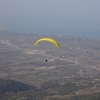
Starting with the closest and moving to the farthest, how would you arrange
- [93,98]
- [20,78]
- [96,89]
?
[93,98], [96,89], [20,78]

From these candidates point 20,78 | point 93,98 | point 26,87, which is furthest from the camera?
point 20,78

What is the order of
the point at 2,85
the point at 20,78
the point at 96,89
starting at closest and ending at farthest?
the point at 96,89 < the point at 2,85 < the point at 20,78

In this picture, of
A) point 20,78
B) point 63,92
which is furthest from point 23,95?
point 20,78

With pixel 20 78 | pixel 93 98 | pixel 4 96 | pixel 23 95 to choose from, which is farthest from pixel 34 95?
pixel 20 78

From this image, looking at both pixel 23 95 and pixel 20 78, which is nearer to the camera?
pixel 23 95

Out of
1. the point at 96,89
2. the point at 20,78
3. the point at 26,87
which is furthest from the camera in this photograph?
the point at 20,78

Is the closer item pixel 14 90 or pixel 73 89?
pixel 73 89

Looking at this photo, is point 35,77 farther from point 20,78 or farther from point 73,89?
point 73,89

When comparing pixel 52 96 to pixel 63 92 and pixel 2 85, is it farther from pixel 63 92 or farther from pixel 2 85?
pixel 2 85
